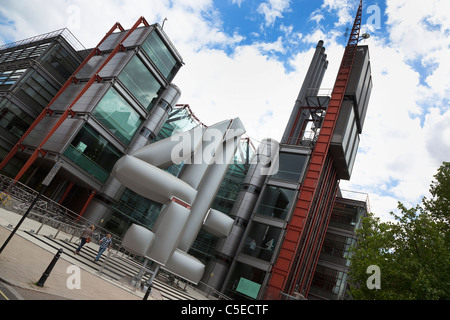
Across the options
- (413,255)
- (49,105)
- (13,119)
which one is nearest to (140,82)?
(49,105)

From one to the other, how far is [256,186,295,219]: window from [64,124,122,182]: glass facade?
16.1 metres

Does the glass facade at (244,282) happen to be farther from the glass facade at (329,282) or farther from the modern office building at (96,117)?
the modern office building at (96,117)

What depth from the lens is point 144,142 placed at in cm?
2991

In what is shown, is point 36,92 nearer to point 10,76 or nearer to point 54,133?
point 10,76

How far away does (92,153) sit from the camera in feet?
87.0

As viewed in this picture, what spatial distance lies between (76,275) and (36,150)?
18764 mm

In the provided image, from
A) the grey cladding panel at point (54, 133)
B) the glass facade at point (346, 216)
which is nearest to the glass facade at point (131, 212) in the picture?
the grey cladding panel at point (54, 133)

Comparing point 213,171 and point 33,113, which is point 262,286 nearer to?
point 213,171

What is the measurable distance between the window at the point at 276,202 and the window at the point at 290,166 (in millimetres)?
1455

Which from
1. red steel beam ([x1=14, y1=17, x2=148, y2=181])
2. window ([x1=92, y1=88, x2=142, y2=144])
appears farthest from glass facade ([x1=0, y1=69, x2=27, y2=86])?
window ([x1=92, y1=88, x2=142, y2=144])

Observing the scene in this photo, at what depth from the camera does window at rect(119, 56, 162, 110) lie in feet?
92.6

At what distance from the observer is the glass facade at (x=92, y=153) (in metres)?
25.1

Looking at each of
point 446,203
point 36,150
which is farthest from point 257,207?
point 36,150

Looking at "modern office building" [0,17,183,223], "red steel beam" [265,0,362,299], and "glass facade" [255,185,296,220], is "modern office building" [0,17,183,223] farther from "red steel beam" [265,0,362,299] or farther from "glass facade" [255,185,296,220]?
"red steel beam" [265,0,362,299]
